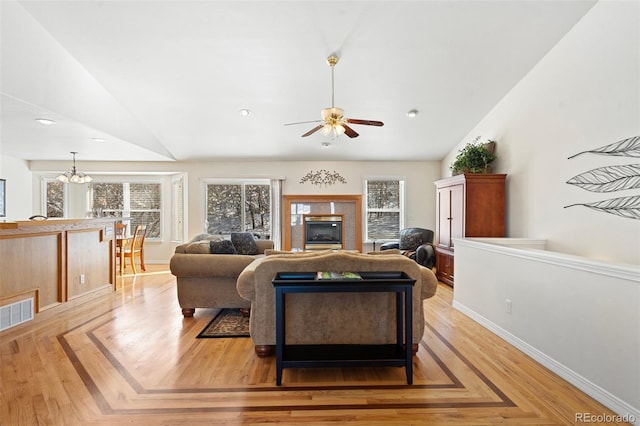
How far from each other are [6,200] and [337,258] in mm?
7925

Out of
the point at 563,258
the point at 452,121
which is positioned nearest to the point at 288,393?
the point at 563,258

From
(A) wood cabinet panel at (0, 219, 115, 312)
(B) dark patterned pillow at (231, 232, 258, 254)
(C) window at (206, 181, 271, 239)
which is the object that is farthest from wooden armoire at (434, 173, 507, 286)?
(A) wood cabinet panel at (0, 219, 115, 312)

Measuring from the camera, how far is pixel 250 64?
154 inches

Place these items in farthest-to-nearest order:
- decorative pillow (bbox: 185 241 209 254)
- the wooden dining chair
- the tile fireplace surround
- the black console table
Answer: the tile fireplace surround
the wooden dining chair
decorative pillow (bbox: 185 241 209 254)
the black console table

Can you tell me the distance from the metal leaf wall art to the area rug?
370 cm

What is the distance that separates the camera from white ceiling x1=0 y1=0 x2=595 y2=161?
3.13 meters

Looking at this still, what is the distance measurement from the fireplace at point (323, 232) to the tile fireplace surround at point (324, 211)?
9cm

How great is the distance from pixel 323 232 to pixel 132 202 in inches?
186

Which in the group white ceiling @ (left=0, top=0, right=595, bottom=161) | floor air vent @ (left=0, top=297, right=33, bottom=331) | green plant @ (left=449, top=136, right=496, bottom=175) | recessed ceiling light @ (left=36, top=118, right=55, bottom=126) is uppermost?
white ceiling @ (left=0, top=0, right=595, bottom=161)

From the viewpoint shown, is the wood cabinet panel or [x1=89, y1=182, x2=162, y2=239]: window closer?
the wood cabinet panel

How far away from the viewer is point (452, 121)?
5355mm

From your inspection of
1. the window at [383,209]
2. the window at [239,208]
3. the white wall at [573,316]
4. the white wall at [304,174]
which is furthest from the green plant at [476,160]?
the window at [239,208]

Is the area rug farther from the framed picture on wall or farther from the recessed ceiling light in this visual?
the framed picture on wall

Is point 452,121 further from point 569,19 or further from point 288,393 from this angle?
point 288,393
